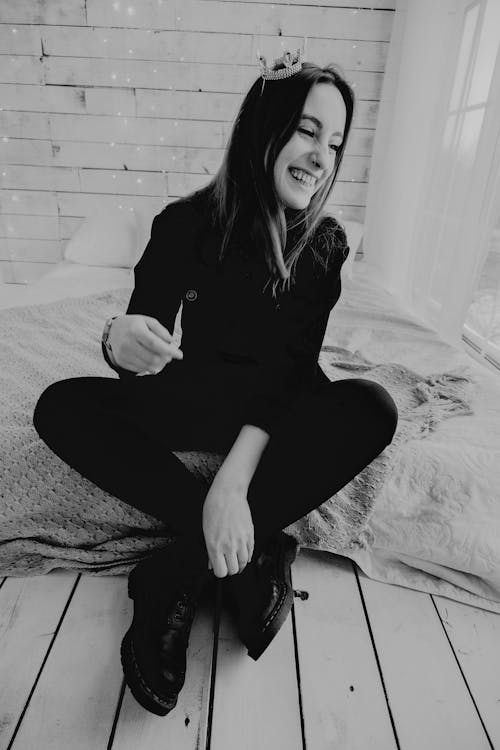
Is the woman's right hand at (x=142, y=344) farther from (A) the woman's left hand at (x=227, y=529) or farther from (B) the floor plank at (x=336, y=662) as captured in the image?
(B) the floor plank at (x=336, y=662)

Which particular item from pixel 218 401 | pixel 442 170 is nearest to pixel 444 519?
pixel 218 401

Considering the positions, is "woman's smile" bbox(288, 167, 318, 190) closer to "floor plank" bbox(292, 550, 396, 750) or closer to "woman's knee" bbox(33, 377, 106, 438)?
"woman's knee" bbox(33, 377, 106, 438)

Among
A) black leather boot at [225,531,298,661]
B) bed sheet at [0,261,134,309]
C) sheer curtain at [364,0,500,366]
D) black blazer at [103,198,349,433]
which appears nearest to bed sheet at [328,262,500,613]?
black leather boot at [225,531,298,661]

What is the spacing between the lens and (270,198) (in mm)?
955

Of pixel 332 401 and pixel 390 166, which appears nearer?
pixel 332 401

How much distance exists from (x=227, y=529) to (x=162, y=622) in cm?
20

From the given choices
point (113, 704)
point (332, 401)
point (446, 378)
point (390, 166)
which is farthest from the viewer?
point (390, 166)

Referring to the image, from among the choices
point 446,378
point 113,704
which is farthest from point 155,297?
point 446,378

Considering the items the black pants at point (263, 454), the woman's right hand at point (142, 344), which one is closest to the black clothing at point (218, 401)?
the black pants at point (263, 454)

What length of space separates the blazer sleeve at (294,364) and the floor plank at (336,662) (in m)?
0.36

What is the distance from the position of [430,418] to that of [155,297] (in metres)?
0.71

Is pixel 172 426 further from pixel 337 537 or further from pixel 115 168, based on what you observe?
pixel 115 168

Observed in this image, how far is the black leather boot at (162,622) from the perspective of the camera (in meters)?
0.70

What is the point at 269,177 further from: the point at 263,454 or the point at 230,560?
the point at 230,560
